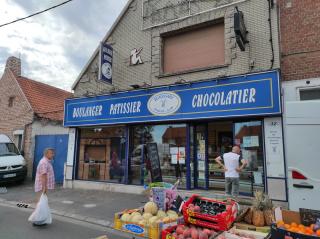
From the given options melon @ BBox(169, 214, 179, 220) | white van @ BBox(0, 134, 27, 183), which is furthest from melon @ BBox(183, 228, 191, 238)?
white van @ BBox(0, 134, 27, 183)

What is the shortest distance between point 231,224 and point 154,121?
684 centimetres

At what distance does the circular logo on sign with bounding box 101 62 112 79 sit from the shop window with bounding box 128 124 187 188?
97.8 inches

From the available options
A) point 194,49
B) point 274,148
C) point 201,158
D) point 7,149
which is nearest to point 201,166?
point 201,158

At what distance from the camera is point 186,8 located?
34.3 ft

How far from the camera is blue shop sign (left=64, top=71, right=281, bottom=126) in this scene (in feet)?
27.0

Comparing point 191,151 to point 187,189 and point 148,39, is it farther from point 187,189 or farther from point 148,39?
point 148,39

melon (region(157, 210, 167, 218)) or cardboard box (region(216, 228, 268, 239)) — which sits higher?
melon (region(157, 210, 167, 218))

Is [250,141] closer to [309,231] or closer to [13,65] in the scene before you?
[309,231]

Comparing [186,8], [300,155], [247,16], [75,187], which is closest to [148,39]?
[186,8]

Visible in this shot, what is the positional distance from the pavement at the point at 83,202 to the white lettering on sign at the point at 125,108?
10.5 feet

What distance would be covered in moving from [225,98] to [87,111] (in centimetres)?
620

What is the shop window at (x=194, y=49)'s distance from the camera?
32.3 feet

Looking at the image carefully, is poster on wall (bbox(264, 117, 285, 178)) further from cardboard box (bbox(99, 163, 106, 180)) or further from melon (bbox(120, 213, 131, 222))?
cardboard box (bbox(99, 163, 106, 180))

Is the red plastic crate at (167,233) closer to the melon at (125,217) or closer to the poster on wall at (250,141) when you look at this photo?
the melon at (125,217)
